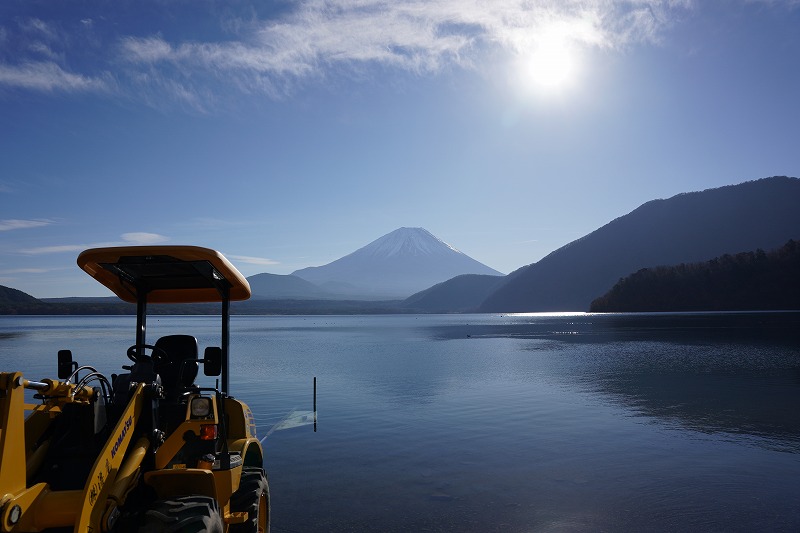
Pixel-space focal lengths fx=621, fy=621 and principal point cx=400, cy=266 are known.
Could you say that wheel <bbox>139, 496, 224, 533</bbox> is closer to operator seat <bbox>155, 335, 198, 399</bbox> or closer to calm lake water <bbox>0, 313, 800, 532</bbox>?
operator seat <bbox>155, 335, 198, 399</bbox>

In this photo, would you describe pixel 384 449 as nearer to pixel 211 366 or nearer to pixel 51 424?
pixel 211 366

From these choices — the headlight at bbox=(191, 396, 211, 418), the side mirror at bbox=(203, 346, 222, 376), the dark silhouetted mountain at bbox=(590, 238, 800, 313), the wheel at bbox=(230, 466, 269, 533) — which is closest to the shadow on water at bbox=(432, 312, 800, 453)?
the wheel at bbox=(230, 466, 269, 533)

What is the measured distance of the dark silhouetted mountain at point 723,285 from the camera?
150 m

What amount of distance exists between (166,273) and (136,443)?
7.62ft

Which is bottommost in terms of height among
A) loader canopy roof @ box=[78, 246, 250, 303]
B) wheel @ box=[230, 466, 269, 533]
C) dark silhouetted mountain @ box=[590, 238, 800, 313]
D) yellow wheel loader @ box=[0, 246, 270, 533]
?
wheel @ box=[230, 466, 269, 533]

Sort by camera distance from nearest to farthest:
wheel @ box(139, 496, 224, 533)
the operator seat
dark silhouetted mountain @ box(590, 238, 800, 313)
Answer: wheel @ box(139, 496, 224, 533) → the operator seat → dark silhouetted mountain @ box(590, 238, 800, 313)

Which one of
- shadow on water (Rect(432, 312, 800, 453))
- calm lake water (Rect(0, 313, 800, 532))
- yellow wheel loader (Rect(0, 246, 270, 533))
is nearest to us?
yellow wheel loader (Rect(0, 246, 270, 533))

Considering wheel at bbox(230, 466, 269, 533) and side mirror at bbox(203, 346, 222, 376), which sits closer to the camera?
wheel at bbox(230, 466, 269, 533)

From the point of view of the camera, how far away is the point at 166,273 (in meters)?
6.46

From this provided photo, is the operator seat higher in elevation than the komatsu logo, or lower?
higher

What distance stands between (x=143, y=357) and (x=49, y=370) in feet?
94.9

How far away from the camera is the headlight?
17.6ft

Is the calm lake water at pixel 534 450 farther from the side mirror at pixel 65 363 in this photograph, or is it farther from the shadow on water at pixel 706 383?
the side mirror at pixel 65 363

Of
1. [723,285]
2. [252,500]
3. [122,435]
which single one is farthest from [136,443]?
[723,285]
